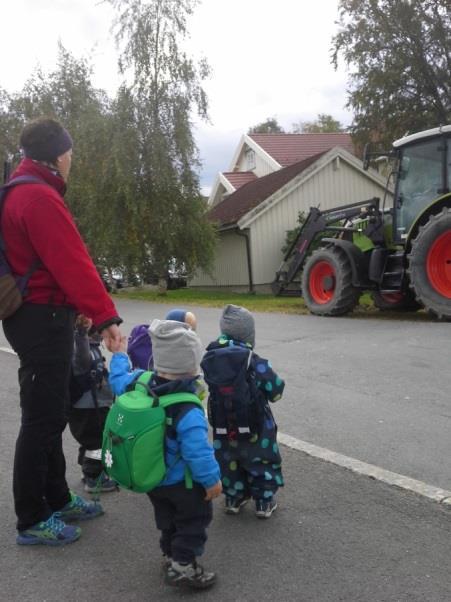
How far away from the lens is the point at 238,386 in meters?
3.23

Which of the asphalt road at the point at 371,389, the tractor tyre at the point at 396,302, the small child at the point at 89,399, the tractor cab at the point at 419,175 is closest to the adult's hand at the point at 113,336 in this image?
the small child at the point at 89,399

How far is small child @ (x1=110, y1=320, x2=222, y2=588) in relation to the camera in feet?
8.73

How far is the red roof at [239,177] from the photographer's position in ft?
105

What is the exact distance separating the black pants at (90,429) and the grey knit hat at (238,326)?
972 mm

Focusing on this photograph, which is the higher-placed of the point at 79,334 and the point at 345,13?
the point at 345,13

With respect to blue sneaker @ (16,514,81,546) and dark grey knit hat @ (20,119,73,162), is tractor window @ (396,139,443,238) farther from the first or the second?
blue sneaker @ (16,514,81,546)

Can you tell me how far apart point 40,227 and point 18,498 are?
1350mm

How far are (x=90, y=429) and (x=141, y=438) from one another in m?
1.30

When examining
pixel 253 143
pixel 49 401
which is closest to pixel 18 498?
pixel 49 401

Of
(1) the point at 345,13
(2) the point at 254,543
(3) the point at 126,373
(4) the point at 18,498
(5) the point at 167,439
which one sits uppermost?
(1) the point at 345,13

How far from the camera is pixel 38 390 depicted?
3.02 meters

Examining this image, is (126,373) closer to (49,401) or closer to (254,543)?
(49,401)

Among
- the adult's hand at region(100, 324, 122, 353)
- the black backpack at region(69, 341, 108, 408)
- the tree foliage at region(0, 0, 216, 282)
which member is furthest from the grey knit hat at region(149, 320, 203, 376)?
the tree foliage at region(0, 0, 216, 282)

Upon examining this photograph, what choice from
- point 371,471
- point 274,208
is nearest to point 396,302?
point 371,471
